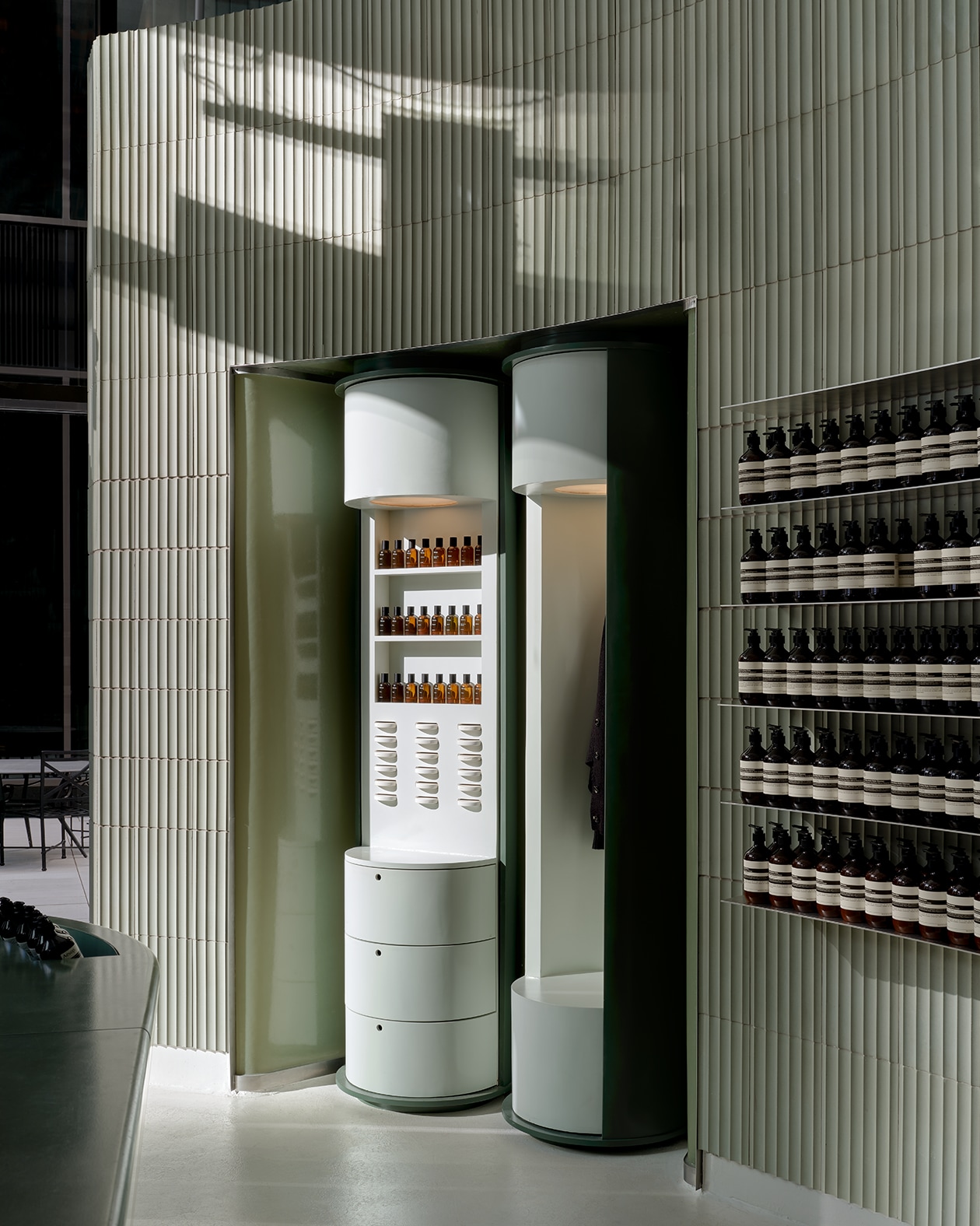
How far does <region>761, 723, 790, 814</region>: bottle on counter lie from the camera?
3.77m

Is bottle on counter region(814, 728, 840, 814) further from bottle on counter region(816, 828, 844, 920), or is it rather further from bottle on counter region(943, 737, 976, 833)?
bottle on counter region(943, 737, 976, 833)

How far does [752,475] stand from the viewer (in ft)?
12.6

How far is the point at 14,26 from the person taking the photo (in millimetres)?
6641

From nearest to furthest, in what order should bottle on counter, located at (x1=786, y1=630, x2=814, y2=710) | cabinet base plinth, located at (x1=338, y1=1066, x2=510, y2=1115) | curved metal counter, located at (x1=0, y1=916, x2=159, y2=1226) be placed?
curved metal counter, located at (x1=0, y1=916, x2=159, y2=1226)
bottle on counter, located at (x1=786, y1=630, x2=814, y2=710)
cabinet base plinth, located at (x1=338, y1=1066, x2=510, y2=1115)

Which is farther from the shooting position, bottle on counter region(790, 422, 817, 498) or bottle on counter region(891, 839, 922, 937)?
bottle on counter region(790, 422, 817, 498)

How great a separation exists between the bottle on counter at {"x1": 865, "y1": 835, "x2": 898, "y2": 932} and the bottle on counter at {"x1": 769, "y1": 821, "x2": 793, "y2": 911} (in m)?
0.29

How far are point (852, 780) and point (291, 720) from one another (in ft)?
8.10

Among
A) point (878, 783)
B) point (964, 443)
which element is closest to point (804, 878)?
point (878, 783)

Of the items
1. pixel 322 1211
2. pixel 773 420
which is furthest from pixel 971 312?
pixel 322 1211

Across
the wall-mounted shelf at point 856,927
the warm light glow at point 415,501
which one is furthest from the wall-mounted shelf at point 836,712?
the warm light glow at point 415,501

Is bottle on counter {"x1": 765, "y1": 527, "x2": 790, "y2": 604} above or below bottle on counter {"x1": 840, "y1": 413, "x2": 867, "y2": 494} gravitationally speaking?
below

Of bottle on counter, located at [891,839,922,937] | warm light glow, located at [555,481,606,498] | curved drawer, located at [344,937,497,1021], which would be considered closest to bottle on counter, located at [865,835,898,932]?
bottle on counter, located at [891,839,922,937]

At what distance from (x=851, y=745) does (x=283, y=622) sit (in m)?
2.49

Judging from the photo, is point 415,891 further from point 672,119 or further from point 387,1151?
point 672,119
